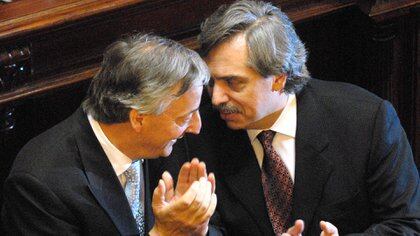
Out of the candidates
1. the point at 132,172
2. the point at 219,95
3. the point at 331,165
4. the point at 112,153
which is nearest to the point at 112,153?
the point at 112,153

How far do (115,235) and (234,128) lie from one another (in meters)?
0.50

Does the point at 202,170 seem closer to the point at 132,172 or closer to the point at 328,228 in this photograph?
the point at 132,172

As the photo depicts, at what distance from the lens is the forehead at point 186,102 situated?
9.01ft

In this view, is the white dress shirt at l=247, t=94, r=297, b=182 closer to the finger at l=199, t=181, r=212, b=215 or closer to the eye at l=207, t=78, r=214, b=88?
the eye at l=207, t=78, r=214, b=88

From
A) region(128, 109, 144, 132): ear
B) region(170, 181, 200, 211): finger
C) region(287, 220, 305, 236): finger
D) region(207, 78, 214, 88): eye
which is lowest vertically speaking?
region(287, 220, 305, 236): finger

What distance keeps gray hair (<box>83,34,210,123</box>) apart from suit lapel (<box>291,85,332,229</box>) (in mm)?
460

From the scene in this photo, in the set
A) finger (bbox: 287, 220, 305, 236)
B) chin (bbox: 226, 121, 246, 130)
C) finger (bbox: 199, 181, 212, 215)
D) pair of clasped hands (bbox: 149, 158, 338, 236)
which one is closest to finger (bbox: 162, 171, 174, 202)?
pair of clasped hands (bbox: 149, 158, 338, 236)

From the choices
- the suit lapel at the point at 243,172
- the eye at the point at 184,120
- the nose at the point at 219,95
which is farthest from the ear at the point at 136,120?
the suit lapel at the point at 243,172

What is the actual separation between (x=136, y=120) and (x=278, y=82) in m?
0.50

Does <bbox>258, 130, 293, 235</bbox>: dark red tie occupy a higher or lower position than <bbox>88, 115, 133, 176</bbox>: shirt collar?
lower

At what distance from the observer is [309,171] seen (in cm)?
311

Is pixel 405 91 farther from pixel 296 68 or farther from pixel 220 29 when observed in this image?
pixel 220 29

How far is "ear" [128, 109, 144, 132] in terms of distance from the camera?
2.74m

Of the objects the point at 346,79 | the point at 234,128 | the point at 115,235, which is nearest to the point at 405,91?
the point at 346,79
